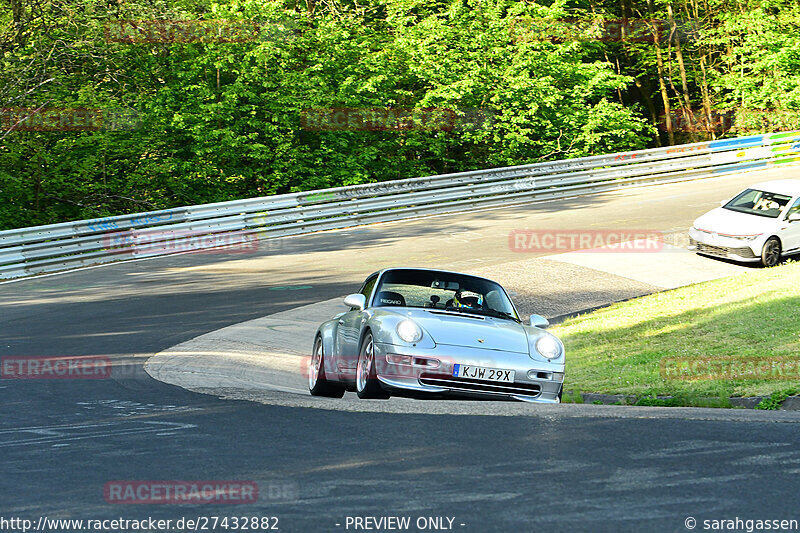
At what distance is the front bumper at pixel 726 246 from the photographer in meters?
20.6

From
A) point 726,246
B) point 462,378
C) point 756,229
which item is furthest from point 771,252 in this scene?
point 462,378

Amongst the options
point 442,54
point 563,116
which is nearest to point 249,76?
point 442,54

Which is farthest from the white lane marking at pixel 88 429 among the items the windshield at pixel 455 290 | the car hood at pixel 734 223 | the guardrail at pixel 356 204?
the car hood at pixel 734 223

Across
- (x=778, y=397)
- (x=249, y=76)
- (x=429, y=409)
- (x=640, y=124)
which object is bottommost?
(x=778, y=397)

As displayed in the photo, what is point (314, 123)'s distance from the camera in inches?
1180

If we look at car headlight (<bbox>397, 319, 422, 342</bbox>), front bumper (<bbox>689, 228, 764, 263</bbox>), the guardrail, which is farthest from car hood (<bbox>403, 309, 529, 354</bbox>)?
the guardrail

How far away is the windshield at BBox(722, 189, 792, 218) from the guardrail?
858 centimetres

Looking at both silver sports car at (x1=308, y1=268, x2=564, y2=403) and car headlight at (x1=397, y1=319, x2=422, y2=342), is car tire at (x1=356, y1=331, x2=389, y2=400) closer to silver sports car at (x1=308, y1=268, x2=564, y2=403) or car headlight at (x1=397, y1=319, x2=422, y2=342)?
silver sports car at (x1=308, y1=268, x2=564, y2=403)

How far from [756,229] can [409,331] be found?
14290 millimetres

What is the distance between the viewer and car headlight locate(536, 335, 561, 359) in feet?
29.6

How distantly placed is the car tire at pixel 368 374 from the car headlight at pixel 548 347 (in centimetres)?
154

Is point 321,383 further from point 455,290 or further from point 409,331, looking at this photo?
point 409,331

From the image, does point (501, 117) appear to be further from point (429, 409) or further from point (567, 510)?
point (567, 510)

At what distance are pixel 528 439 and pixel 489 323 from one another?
2.86m
